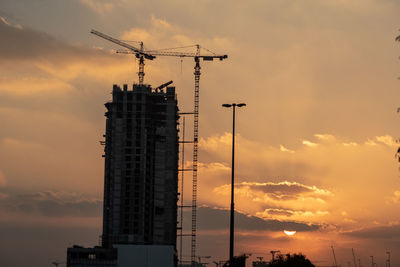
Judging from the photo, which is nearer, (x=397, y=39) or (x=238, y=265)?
(x=397, y=39)

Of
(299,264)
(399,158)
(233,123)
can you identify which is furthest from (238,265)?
(399,158)

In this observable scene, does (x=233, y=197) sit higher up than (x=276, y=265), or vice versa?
(x=233, y=197)

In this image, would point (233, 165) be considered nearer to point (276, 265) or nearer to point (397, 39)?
point (397, 39)

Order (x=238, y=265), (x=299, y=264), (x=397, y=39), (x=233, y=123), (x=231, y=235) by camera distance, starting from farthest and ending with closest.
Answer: (x=299, y=264) → (x=238, y=265) → (x=233, y=123) → (x=231, y=235) → (x=397, y=39)

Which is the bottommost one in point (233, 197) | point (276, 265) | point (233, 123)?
point (276, 265)

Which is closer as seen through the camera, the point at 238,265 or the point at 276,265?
the point at 238,265

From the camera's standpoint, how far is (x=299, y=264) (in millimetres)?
179000

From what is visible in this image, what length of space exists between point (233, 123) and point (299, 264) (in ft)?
321

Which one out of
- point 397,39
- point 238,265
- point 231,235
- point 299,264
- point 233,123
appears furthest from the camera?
point 299,264

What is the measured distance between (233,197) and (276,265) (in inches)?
4147

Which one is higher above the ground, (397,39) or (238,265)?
(397,39)

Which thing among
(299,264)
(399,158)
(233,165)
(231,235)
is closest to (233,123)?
(233,165)

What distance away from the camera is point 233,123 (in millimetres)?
88375

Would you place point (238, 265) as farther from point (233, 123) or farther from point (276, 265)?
point (276, 265)
